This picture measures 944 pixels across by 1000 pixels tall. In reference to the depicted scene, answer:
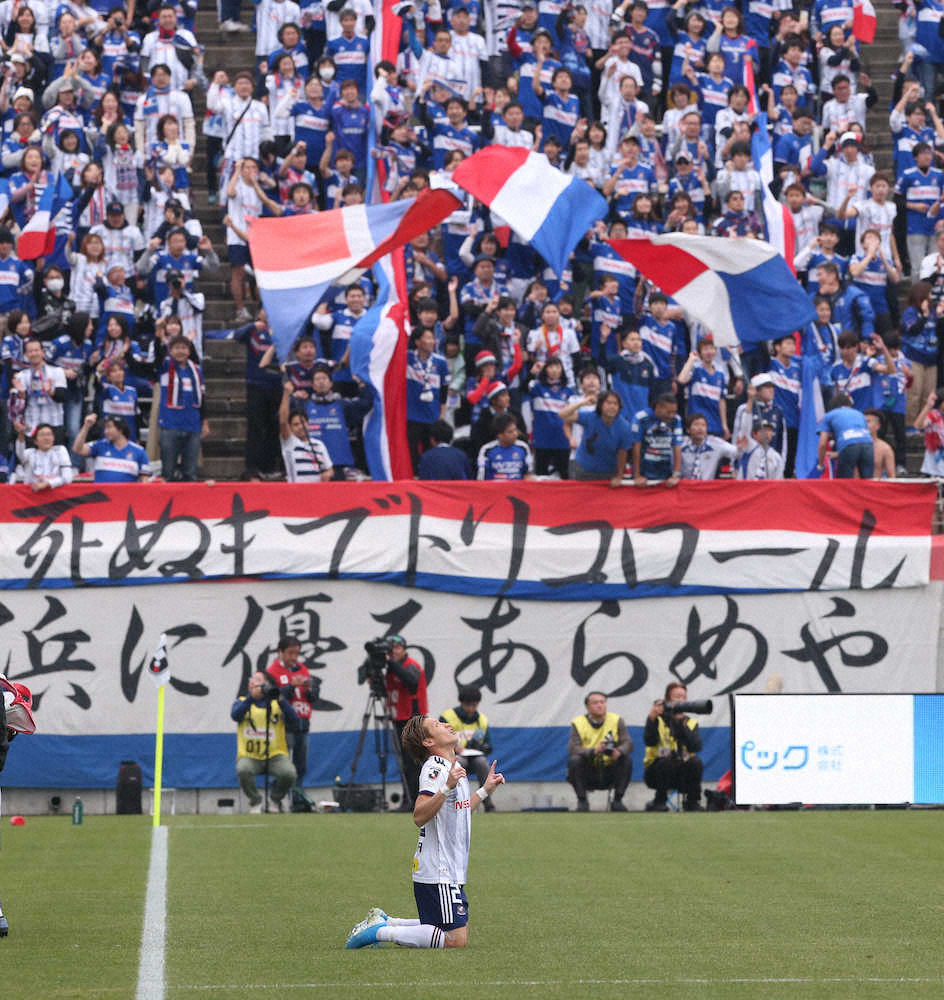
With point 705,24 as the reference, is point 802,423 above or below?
below

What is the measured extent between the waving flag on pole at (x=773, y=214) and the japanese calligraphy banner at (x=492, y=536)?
3.36 meters

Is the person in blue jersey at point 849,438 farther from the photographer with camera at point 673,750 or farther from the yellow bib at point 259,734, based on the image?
the yellow bib at point 259,734

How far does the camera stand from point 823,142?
26.7 metres

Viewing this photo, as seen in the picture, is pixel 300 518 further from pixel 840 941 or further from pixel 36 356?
pixel 840 941

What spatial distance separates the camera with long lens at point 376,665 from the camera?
19.9m

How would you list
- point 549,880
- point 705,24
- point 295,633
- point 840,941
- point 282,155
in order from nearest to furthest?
point 840,941 < point 549,880 < point 295,633 < point 282,155 < point 705,24

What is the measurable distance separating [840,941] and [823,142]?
1819cm

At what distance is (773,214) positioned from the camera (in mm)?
24141

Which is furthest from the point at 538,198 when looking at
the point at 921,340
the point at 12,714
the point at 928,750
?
the point at 12,714

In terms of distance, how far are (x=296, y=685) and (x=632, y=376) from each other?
5366 mm

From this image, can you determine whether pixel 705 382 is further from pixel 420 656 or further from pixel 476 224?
pixel 420 656

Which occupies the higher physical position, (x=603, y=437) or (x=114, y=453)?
(x=603, y=437)

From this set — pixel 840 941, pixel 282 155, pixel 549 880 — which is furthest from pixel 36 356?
pixel 840 941

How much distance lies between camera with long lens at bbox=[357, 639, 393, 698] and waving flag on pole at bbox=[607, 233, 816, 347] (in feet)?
16.5
